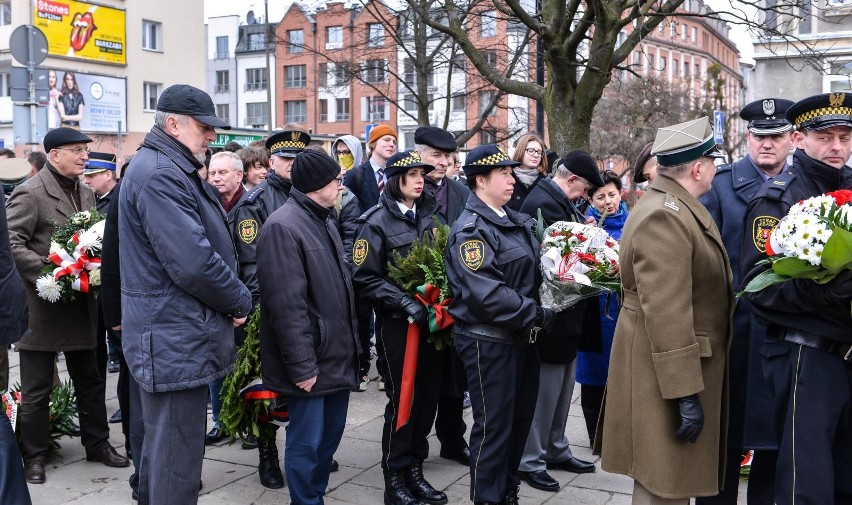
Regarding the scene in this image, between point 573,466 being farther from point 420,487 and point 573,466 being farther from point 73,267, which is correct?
point 73,267

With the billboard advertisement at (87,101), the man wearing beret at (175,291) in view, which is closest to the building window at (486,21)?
the man wearing beret at (175,291)

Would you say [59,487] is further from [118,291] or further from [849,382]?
[849,382]

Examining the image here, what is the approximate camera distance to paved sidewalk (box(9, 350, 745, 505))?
5539 mm

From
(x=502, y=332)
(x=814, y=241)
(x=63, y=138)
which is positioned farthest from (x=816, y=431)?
(x=63, y=138)

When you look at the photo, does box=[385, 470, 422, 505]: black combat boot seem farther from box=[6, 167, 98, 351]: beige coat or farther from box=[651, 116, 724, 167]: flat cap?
box=[651, 116, 724, 167]: flat cap

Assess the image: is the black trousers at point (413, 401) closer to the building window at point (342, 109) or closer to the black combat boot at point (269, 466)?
the black combat boot at point (269, 466)

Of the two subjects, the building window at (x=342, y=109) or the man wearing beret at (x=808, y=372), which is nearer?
the man wearing beret at (x=808, y=372)

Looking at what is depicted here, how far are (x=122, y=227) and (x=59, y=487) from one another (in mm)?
2382

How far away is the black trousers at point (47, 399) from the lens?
592 cm

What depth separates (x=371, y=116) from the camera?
239ft

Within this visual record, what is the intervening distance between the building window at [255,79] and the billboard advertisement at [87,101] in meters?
31.0

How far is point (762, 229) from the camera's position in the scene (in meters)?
4.46

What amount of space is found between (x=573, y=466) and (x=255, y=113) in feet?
249

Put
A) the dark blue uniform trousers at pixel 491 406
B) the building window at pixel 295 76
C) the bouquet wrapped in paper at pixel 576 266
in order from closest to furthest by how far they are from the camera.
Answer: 1. the dark blue uniform trousers at pixel 491 406
2. the bouquet wrapped in paper at pixel 576 266
3. the building window at pixel 295 76
